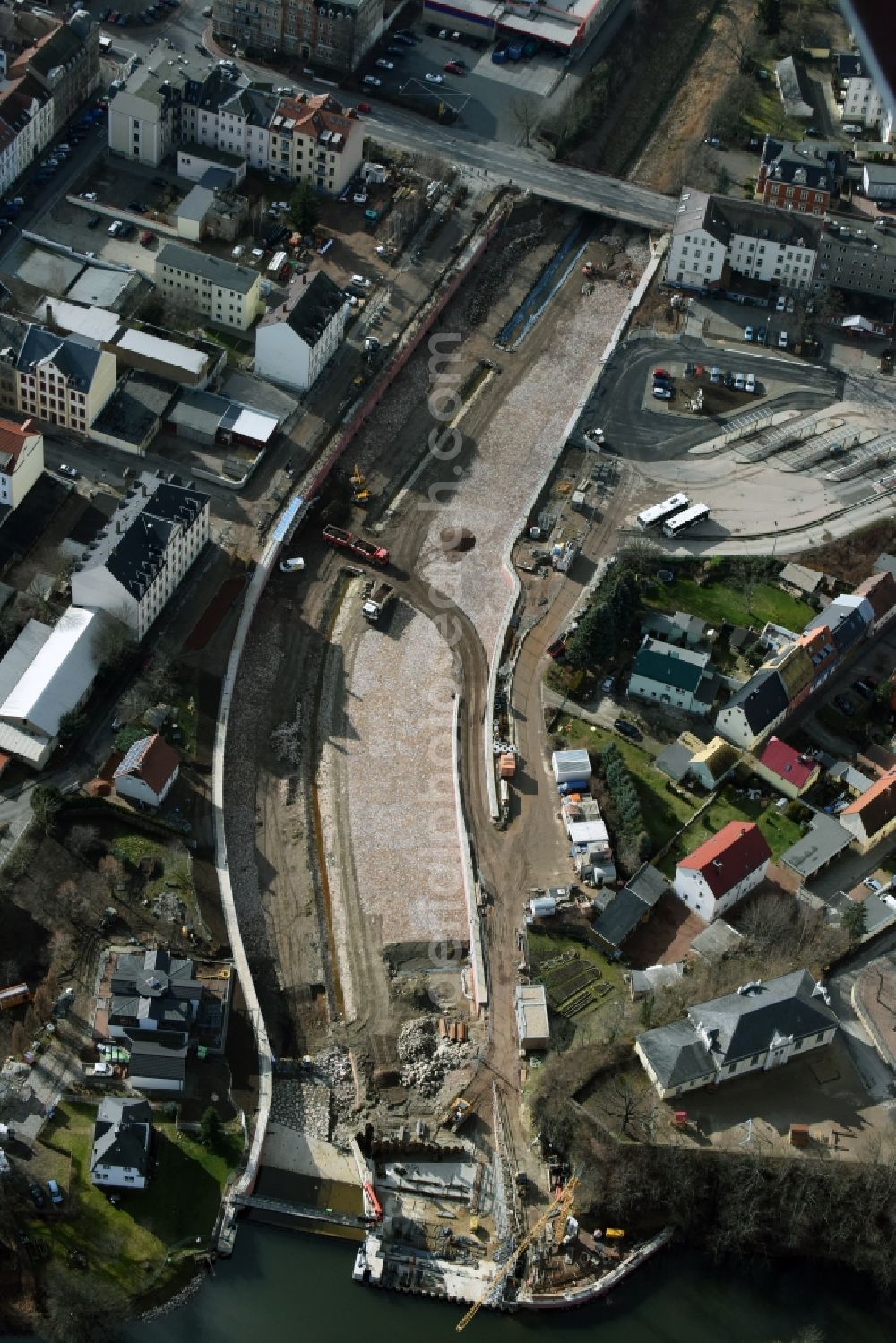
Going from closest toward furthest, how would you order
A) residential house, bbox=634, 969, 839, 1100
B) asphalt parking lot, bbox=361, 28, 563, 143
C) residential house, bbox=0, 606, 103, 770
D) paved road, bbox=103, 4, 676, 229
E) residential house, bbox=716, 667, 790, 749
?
residential house, bbox=634, 969, 839, 1100 → residential house, bbox=0, 606, 103, 770 → residential house, bbox=716, 667, 790, 749 → paved road, bbox=103, 4, 676, 229 → asphalt parking lot, bbox=361, 28, 563, 143

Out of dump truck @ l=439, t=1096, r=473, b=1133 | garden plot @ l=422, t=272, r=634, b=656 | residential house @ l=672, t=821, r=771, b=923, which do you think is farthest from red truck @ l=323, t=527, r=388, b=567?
A: dump truck @ l=439, t=1096, r=473, b=1133

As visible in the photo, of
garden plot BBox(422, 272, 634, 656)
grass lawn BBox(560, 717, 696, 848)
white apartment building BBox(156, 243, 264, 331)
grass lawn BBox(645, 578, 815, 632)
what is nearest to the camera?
grass lawn BBox(560, 717, 696, 848)

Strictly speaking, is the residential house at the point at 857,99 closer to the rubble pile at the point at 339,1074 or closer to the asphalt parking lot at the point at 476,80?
the asphalt parking lot at the point at 476,80

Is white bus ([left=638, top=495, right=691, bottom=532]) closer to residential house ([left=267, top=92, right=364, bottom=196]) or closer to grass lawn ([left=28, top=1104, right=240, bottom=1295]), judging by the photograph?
residential house ([left=267, top=92, right=364, bottom=196])

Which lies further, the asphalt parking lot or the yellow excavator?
the asphalt parking lot

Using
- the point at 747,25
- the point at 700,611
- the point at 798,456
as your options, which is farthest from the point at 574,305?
the point at 747,25

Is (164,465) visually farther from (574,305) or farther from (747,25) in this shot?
(747,25)

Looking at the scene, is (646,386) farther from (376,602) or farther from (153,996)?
(153,996)
